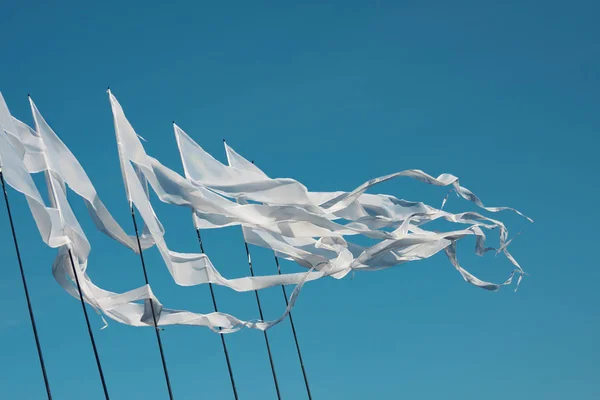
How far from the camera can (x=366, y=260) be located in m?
35.4

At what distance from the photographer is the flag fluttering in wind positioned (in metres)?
35.6

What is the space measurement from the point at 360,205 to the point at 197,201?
5.45 m

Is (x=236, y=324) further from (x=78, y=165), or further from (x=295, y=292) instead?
(x=78, y=165)

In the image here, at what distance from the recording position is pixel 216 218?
125ft

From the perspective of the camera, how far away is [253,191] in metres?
37.6

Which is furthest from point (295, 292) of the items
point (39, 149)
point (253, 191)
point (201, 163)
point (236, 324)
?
point (39, 149)

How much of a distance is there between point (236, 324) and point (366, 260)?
14.9 ft

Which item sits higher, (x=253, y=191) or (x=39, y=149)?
(x=39, y=149)

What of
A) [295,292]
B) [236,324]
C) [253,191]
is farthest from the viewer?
[253,191]

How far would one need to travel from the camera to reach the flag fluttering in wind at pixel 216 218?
35.6 metres

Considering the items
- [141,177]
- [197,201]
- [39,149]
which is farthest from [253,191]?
[39,149]

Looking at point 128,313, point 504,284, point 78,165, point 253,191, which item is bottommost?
point 504,284

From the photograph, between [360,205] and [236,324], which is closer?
[236,324]

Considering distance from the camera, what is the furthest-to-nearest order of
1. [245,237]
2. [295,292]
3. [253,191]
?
1. [245,237]
2. [253,191]
3. [295,292]
